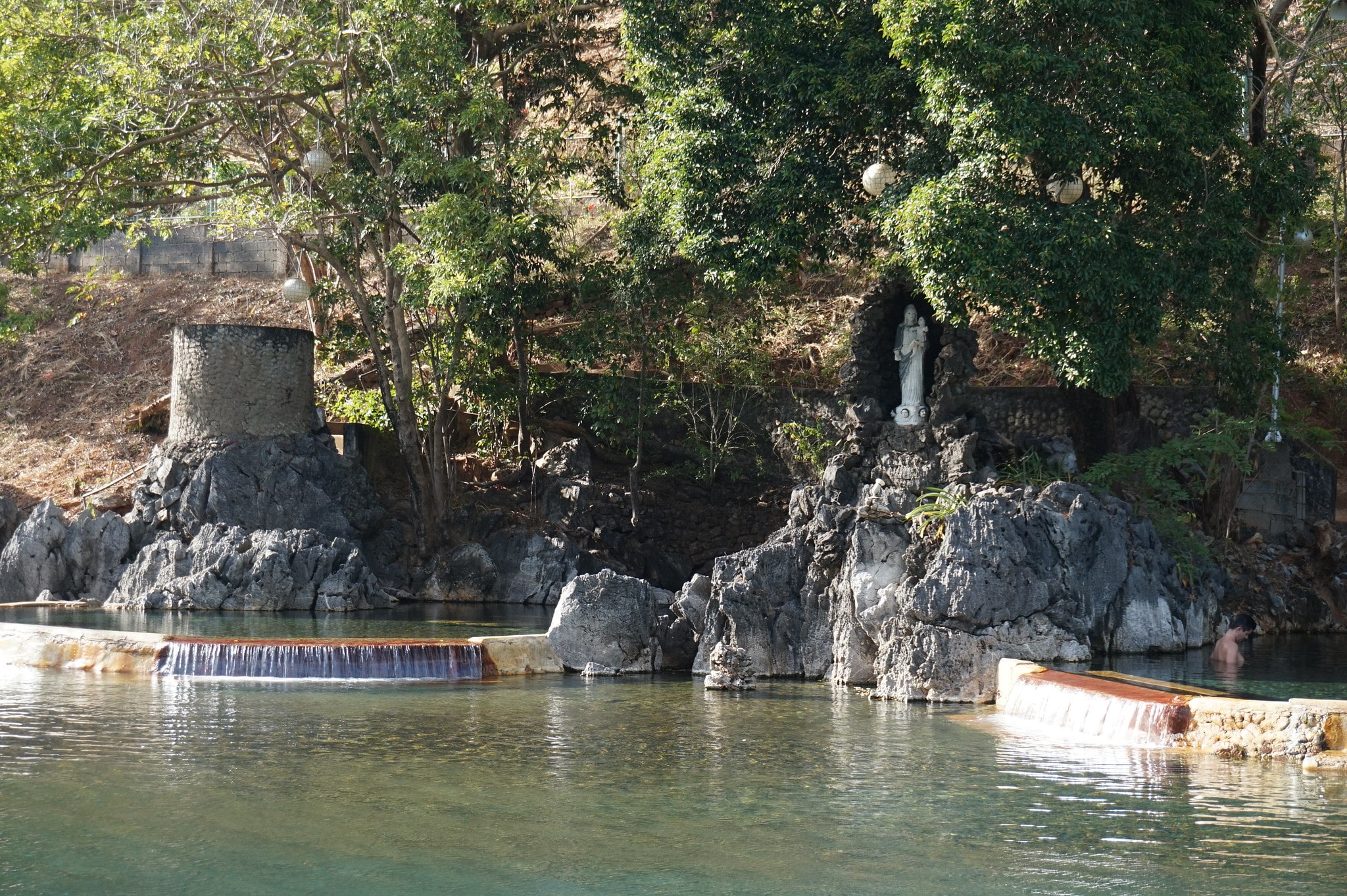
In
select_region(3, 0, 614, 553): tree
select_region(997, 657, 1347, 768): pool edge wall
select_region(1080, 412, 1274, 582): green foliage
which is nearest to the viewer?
select_region(997, 657, 1347, 768): pool edge wall

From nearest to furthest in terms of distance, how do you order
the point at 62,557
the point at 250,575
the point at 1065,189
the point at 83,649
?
the point at 83,649 → the point at 1065,189 → the point at 250,575 → the point at 62,557

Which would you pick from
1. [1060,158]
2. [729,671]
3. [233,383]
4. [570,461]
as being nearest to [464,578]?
[570,461]

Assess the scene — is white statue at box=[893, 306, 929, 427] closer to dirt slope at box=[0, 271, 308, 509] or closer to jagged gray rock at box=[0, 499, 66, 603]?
jagged gray rock at box=[0, 499, 66, 603]

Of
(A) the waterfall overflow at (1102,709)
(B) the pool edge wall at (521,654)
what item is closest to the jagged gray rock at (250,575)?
(B) the pool edge wall at (521,654)

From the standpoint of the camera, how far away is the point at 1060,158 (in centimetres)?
1589

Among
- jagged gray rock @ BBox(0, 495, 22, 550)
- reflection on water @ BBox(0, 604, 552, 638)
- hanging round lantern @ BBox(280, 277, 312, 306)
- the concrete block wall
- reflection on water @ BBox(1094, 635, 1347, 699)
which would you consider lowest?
reflection on water @ BBox(1094, 635, 1347, 699)

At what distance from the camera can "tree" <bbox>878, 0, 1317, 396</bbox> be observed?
15625 millimetres

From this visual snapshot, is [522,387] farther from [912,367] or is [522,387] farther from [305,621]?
[912,367]

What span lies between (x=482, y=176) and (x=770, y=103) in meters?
4.67

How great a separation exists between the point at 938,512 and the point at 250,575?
1025cm

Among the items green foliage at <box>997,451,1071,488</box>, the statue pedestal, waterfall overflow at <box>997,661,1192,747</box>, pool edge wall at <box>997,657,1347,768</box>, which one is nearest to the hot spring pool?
pool edge wall at <box>997,657,1347,768</box>

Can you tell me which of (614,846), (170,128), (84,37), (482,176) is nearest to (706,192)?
(482,176)

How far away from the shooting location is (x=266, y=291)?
3222cm

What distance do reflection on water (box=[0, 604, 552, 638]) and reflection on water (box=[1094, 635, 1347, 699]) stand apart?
7161 millimetres
